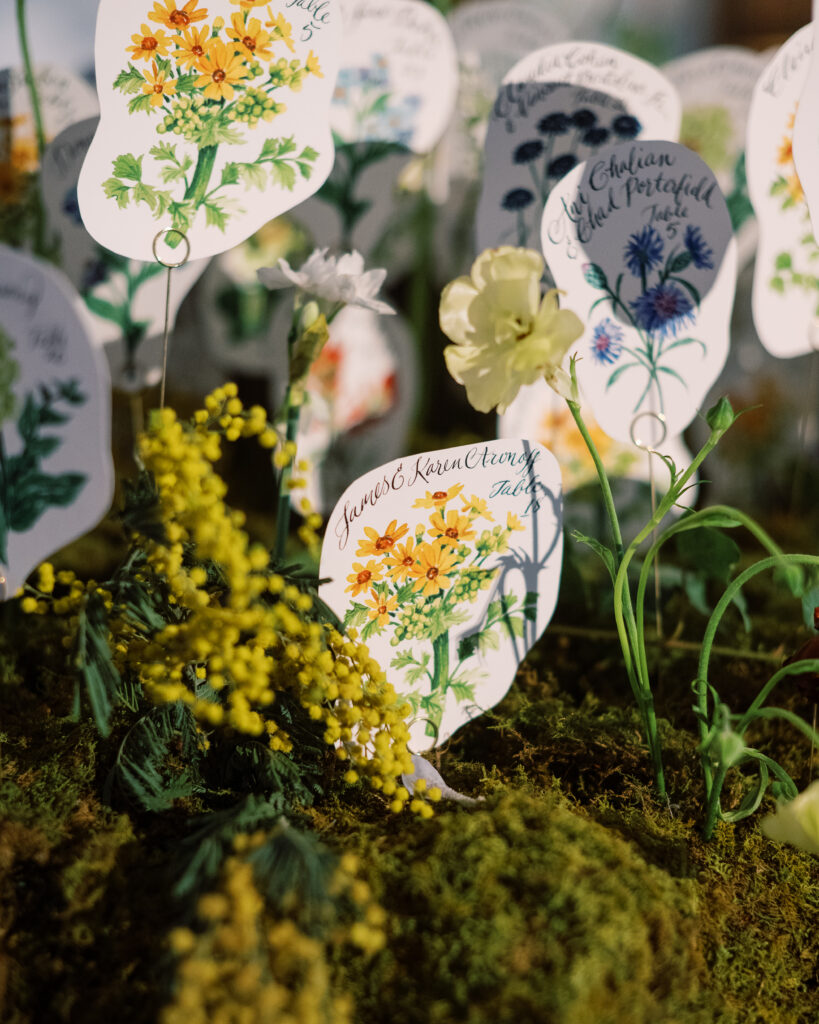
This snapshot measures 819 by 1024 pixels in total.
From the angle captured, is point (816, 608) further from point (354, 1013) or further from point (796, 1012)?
point (354, 1013)

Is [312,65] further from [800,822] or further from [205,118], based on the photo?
Result: [800,822]

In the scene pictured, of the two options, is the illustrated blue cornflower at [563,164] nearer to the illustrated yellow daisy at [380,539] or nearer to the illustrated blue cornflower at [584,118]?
the illustrated blue cornflower at [584,118]

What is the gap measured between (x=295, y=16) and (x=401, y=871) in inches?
34.5

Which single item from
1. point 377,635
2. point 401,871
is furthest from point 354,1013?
point 377,635

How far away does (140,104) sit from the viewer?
87cm

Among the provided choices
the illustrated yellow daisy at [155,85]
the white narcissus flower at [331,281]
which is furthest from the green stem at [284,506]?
the illustrated yellow daisy at [155,85]

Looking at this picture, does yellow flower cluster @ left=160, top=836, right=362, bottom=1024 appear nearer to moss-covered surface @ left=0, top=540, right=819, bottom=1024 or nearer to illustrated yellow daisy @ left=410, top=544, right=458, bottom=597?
moss-covered surface @ left=0, top=540, right=819, bottom=1024

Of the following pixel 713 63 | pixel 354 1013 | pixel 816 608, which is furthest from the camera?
pixel 713 63

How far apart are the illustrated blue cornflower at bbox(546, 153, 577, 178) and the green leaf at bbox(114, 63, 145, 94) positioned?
1.89 ft

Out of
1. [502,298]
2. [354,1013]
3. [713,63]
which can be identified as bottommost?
[354,1013]

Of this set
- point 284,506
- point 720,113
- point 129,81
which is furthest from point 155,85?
point 720,113

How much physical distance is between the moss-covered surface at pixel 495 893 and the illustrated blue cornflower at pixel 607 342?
1.44 feet

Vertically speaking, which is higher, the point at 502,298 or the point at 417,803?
the point at 502,298

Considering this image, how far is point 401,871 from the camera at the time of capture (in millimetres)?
695
